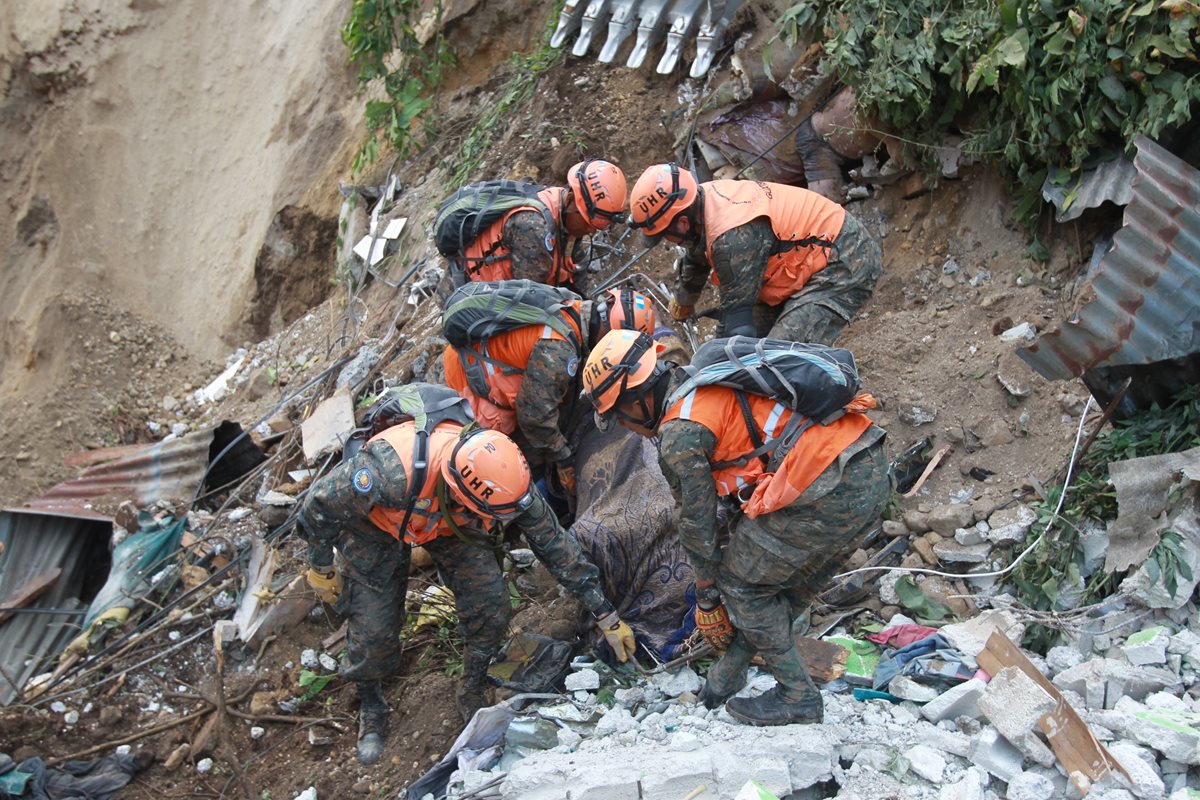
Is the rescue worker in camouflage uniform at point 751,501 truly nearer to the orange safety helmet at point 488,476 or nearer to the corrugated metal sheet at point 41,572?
the orange safety helmet at point 488,476

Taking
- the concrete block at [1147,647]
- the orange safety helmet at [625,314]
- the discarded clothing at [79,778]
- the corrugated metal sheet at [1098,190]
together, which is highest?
the corrugated metal sheet at [1098,190]

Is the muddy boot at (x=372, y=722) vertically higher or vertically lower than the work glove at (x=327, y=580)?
lower

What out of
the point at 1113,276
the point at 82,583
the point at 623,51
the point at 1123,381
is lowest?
the point at 82,583

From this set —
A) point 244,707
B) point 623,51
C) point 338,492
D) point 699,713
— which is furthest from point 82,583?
point 623,51

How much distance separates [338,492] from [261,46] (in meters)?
8.88

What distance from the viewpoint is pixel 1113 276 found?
14.7ft

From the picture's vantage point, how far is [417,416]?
14.3ft

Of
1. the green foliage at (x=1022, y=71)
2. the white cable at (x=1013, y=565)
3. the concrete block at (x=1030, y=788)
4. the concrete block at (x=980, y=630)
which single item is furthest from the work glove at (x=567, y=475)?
the green foliage at (x=1022, y=71)

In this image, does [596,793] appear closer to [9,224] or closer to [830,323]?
[830,323]

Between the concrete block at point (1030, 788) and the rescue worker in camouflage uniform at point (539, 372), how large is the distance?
256 cm

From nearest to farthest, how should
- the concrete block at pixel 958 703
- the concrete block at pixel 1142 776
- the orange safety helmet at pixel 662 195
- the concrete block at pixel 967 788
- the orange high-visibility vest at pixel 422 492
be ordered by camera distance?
the concrete block at pixel 1142 776 < the concrete block at pixel 967 788 < the concrete block at pixel 958 703 < the orange high-visibility vest at pixel 422 492 < the orange safety helmet at pixel 662 195

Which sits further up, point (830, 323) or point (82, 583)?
point (830, 323)

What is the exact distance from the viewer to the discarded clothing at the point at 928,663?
13.4ft

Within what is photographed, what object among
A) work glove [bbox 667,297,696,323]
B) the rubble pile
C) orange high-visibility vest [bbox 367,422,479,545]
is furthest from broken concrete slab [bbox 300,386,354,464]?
the rubble pile
